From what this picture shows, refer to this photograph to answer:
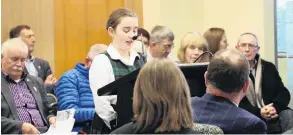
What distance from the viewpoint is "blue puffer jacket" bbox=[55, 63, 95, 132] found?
3.74m

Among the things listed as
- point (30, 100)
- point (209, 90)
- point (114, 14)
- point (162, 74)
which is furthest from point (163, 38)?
point (162, 74)

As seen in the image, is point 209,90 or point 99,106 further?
point 99,106

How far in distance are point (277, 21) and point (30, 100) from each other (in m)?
3.03

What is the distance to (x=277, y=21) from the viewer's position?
18.0 ft

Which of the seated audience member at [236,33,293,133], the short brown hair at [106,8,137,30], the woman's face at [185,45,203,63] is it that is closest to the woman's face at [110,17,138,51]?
the short brown hair at [106,8,137,30]

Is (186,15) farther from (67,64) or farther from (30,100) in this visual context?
(30,100)

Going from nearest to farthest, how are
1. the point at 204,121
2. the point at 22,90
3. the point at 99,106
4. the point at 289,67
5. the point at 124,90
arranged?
the point at 204,121 < the point at 124,90 < the point at 99,106 < the point at 22,90 < the point at 289,67

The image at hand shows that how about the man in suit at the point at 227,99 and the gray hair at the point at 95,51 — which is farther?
the gray hair at the point at 95,51

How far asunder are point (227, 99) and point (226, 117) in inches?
3.9

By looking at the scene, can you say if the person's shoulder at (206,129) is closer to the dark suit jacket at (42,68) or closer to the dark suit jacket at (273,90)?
the dark suit jacket at (273,90)

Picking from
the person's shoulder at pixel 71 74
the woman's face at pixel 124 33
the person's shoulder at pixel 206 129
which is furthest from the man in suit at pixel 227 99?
the person's shoulder at pixel 71 74

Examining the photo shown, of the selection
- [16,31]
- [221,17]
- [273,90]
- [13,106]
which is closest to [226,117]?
[13,106]

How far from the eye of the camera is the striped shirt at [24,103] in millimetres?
3352

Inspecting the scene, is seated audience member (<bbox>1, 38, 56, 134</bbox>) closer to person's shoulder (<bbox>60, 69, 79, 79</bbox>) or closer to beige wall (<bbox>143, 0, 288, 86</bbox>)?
person's shoulder (<bbox>60, 69, 79, 79</bbox>)
